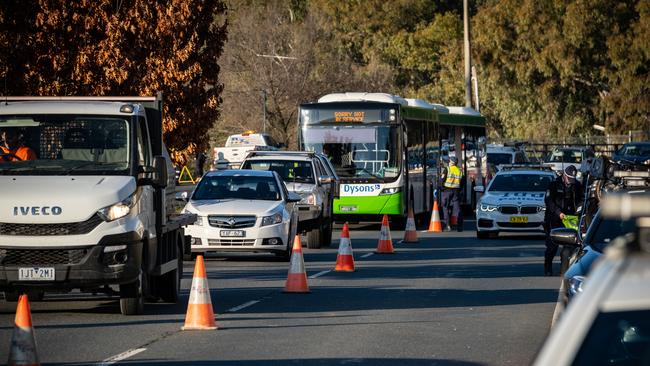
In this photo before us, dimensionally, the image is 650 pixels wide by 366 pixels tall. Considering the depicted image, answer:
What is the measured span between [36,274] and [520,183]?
20.0 meters

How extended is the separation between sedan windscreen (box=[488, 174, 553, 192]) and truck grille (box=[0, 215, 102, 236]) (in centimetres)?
1881

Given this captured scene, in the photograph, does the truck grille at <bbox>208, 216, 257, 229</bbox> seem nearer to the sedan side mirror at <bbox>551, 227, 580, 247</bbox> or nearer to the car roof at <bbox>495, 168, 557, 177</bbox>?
the sedan side mirror at <bbox>551, 227, 580, 247</bbox>

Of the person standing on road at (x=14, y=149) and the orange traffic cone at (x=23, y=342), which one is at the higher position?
the person standing on road at (x=14, y=149)

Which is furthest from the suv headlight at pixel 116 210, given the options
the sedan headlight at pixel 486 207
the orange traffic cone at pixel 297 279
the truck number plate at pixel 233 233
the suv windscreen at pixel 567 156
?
the suv windscreen at pixel 567 156

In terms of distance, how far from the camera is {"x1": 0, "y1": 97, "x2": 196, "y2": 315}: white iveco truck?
1389 cm

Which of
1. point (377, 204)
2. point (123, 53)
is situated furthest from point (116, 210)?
point (377, 204)

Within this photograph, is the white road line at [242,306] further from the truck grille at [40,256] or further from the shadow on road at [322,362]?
the shadow on road at [322,362]

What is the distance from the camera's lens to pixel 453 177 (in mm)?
35125

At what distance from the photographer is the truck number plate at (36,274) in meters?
13.7

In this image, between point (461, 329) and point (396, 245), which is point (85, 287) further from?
point (396, 245)

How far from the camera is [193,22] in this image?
3562 centimetres

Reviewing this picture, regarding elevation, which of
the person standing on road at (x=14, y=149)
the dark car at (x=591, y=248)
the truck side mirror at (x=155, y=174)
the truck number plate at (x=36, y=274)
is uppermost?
the person standing on road at (x=14, y=149)

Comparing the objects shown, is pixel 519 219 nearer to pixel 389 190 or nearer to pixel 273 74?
pixel 389 190

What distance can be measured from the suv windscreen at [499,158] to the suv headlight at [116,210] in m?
41.0
